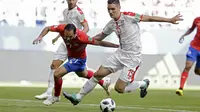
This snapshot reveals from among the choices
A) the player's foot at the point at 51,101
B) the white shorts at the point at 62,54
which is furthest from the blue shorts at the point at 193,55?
the player's foot at the point at 51,101

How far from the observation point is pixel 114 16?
1206 cm

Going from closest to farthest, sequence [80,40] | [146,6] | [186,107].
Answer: [80,40] < [186,107] < [146,6]

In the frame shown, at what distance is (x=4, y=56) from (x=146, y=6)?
4792mm

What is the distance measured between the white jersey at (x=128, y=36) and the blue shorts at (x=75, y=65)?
4.00 ft

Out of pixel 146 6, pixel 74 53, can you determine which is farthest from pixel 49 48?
pixel 74 53

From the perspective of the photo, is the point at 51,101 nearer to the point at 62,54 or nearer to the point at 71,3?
the point at 62,54

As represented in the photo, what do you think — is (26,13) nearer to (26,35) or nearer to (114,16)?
(26,35)

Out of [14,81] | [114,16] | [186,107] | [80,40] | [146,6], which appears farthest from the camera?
[146,6]

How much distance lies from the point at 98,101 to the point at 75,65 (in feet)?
7.04

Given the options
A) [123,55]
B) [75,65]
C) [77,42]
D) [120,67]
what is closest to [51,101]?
[75,65]

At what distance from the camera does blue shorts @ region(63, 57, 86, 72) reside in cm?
1327

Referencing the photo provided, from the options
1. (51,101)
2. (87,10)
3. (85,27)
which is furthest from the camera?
(87,10)

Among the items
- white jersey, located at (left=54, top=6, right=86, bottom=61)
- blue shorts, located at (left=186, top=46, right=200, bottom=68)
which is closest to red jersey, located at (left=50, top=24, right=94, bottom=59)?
white jersey, located at (left=54, top=6, right=86, bottom=61)

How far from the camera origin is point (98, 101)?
15.4 metres
